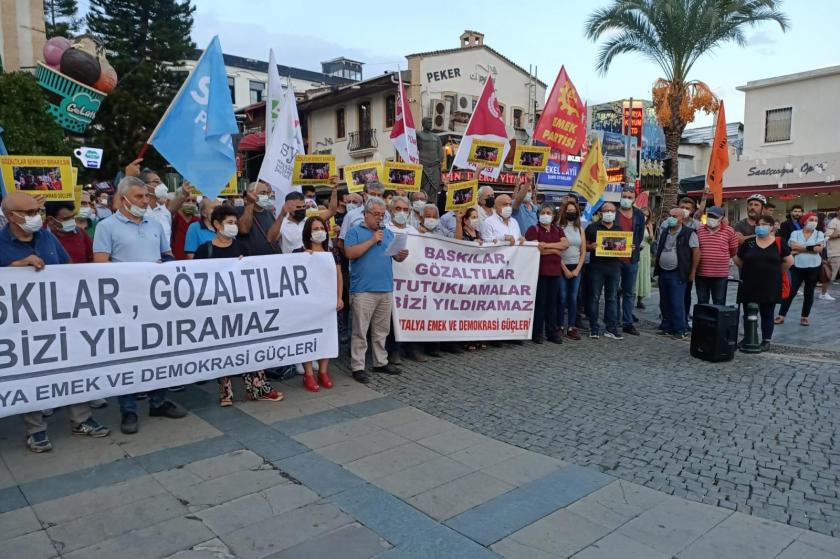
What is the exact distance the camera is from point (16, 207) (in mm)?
4457

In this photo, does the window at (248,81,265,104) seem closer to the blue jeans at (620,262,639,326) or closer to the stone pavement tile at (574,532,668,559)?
the blue jeans at (620,262,639,326)

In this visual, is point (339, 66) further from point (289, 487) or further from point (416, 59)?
point (289, 487)

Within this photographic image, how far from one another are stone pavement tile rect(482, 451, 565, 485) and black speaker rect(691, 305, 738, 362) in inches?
157

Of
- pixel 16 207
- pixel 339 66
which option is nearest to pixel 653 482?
pixel 16 207

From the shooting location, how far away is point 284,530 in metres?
3.48

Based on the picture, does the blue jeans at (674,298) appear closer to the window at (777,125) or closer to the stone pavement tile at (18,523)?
the stone pavement tile at (18,523)

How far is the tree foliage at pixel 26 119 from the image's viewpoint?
42.3 ft

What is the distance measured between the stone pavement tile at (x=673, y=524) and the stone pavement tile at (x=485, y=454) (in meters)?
1.12

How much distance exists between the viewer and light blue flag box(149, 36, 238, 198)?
5695 mm

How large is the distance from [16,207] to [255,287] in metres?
1.95

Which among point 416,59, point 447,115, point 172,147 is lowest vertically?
point 172,147

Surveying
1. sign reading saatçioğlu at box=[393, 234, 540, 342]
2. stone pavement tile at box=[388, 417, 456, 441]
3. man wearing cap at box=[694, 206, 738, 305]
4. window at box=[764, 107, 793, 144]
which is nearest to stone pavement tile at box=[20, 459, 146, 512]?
stone pavement tile at box=[388, 417, 456, 441]

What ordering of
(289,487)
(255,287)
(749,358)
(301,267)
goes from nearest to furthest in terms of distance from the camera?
(289,487) < (255,287) < (301,267) < (749,358)

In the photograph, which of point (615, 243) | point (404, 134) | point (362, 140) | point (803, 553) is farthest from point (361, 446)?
point (362, 140)
